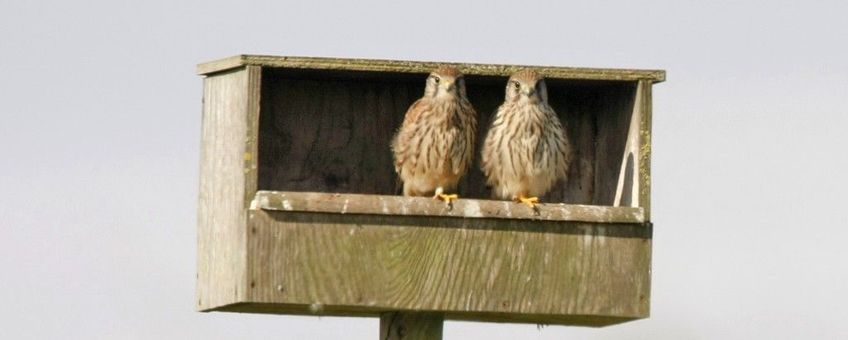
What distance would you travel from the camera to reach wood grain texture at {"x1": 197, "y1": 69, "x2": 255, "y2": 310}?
11.6 m

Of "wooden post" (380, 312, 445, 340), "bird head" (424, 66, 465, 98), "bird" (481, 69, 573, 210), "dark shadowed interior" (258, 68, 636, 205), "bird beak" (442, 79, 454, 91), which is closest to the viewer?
"wooden post" (380, 312, 445, 340)

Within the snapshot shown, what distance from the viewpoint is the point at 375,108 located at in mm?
13281

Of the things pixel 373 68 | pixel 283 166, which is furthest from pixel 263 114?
pixel 373 68

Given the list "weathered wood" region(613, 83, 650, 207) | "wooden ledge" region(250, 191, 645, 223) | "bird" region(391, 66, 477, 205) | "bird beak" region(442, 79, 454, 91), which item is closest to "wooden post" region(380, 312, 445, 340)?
"wooden ledge" region(250, 191, 645, 223)

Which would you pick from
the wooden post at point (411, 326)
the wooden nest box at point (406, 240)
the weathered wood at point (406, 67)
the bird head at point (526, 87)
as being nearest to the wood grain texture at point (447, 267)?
the wooden nest box at point (406, 240)

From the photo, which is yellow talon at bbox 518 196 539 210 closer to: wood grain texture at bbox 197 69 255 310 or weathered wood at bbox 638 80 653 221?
weathered wood at bbox 638 80 653 221

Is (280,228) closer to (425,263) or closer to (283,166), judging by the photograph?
(425,263)

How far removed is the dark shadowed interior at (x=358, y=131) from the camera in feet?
43.0

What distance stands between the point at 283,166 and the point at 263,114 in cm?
29

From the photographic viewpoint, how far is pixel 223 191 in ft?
39.5

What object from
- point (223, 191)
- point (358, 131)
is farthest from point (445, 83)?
point (223, 191)

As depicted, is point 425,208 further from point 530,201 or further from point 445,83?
point 445,83

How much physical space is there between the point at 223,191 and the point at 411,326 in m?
1.13

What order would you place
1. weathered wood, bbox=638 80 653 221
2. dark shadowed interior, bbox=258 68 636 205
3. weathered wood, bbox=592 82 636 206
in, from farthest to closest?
A: 1. dark shadowed interior, bbox=258 68 636 205
2. weathered wood, bbox=592 82 636 206
3. weathered wood, bbox=638 80 653 221
